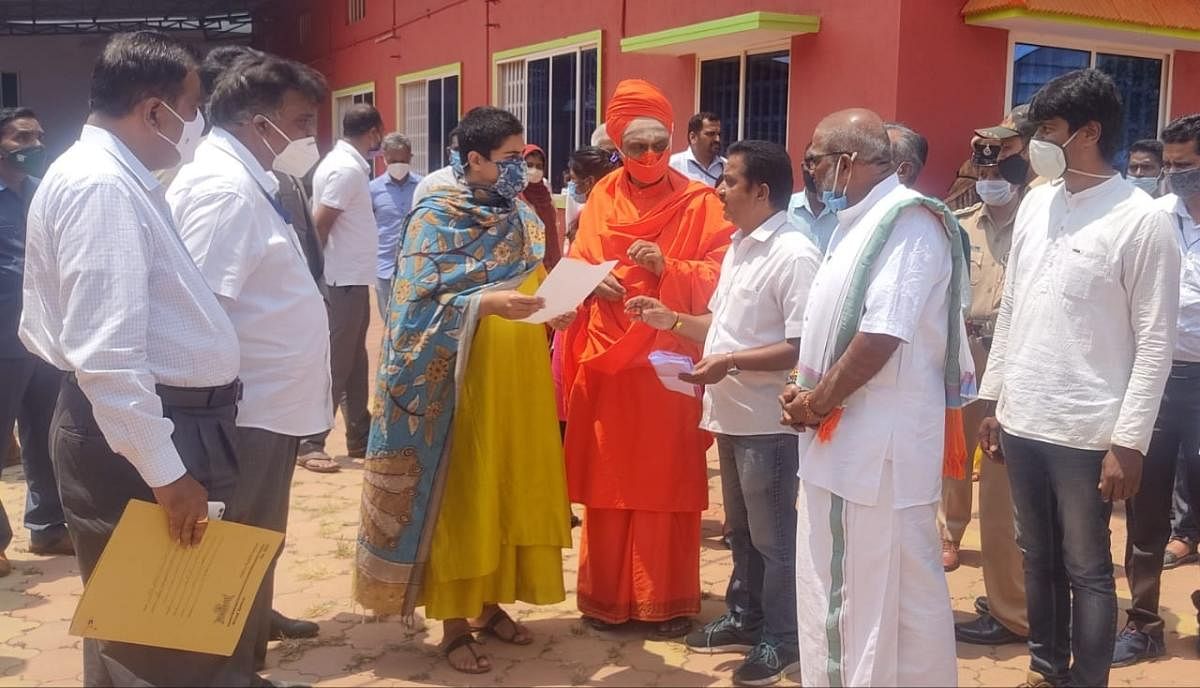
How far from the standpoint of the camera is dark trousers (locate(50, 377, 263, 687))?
256 cm

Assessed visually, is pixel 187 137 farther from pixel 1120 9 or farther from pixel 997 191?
pixel 1120 9

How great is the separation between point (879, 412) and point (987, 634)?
5.65ft

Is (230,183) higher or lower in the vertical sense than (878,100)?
lower

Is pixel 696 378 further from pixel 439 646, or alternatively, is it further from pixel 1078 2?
pixel 1078 2

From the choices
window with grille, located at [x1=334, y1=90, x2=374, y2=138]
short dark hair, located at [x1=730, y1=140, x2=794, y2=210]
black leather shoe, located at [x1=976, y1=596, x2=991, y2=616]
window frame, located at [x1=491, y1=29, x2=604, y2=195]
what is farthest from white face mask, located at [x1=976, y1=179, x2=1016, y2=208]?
window with grille, located at [x1=334, y1=90, x2=374, y2=138]

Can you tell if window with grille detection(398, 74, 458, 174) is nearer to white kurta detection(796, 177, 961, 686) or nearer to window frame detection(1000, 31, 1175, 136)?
window frame detection(1000, 31, 1175, 136)

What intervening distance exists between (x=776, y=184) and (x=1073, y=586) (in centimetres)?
152

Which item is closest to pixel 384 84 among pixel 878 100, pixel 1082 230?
→ pixel 878 100

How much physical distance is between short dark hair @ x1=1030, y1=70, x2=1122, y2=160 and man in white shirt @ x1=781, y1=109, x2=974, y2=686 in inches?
25.6

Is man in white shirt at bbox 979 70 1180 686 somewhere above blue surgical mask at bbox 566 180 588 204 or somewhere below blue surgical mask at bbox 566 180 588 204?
below

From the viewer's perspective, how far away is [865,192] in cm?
277

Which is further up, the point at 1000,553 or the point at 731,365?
the point at 731,365

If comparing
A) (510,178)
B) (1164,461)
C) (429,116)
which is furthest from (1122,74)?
(429,116)

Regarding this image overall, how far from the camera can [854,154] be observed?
9.02 feet
